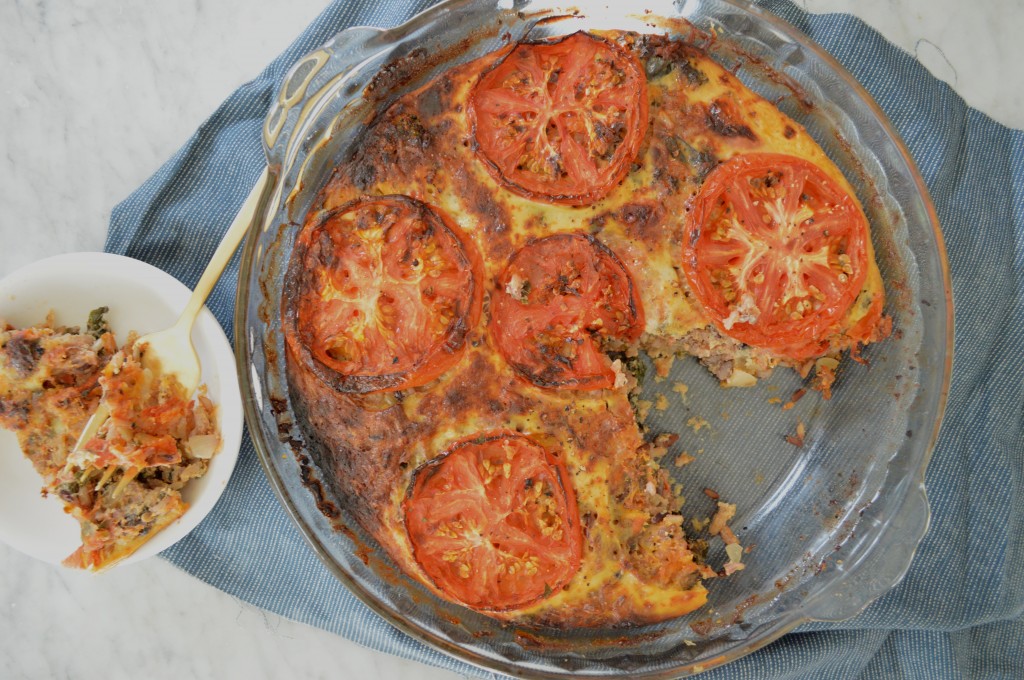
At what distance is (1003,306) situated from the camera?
152 inches

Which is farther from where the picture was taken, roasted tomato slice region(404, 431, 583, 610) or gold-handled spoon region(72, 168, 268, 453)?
gold-handled spoon region(72, 168, 268, 453)

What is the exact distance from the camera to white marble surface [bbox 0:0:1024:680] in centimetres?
412

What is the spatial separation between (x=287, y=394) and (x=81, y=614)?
1.84 meters

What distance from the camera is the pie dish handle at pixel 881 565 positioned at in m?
3.41

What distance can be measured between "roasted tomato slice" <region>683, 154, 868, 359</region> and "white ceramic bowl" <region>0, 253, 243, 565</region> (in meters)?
2.09

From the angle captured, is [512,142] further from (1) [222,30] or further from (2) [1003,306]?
(2) [1003,306]

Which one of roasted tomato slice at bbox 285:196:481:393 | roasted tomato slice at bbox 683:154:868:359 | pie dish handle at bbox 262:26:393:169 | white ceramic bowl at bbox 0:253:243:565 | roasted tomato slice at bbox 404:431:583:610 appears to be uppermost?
roasted tomato slice at bbox 683:154:868:359

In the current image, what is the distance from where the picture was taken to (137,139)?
4176 mm

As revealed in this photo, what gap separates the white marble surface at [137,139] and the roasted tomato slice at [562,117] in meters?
1.45

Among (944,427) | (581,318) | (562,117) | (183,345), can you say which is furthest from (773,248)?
(183,345)

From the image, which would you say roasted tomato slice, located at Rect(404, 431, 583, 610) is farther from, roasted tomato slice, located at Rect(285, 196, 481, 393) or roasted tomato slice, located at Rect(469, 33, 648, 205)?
roasted tomato slice, located at Rect(469, 33, 648, 205)

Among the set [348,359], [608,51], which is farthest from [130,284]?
[608,51]

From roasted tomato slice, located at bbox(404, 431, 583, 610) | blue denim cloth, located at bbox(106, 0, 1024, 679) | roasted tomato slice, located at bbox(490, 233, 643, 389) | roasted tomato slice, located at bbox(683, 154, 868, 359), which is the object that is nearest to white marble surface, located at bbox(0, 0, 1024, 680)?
blue denim cloth, located at bbox(106, 0, 1024, 679)

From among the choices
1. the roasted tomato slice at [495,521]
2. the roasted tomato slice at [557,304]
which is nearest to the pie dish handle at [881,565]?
the roasted tomato slice at [495,521]
